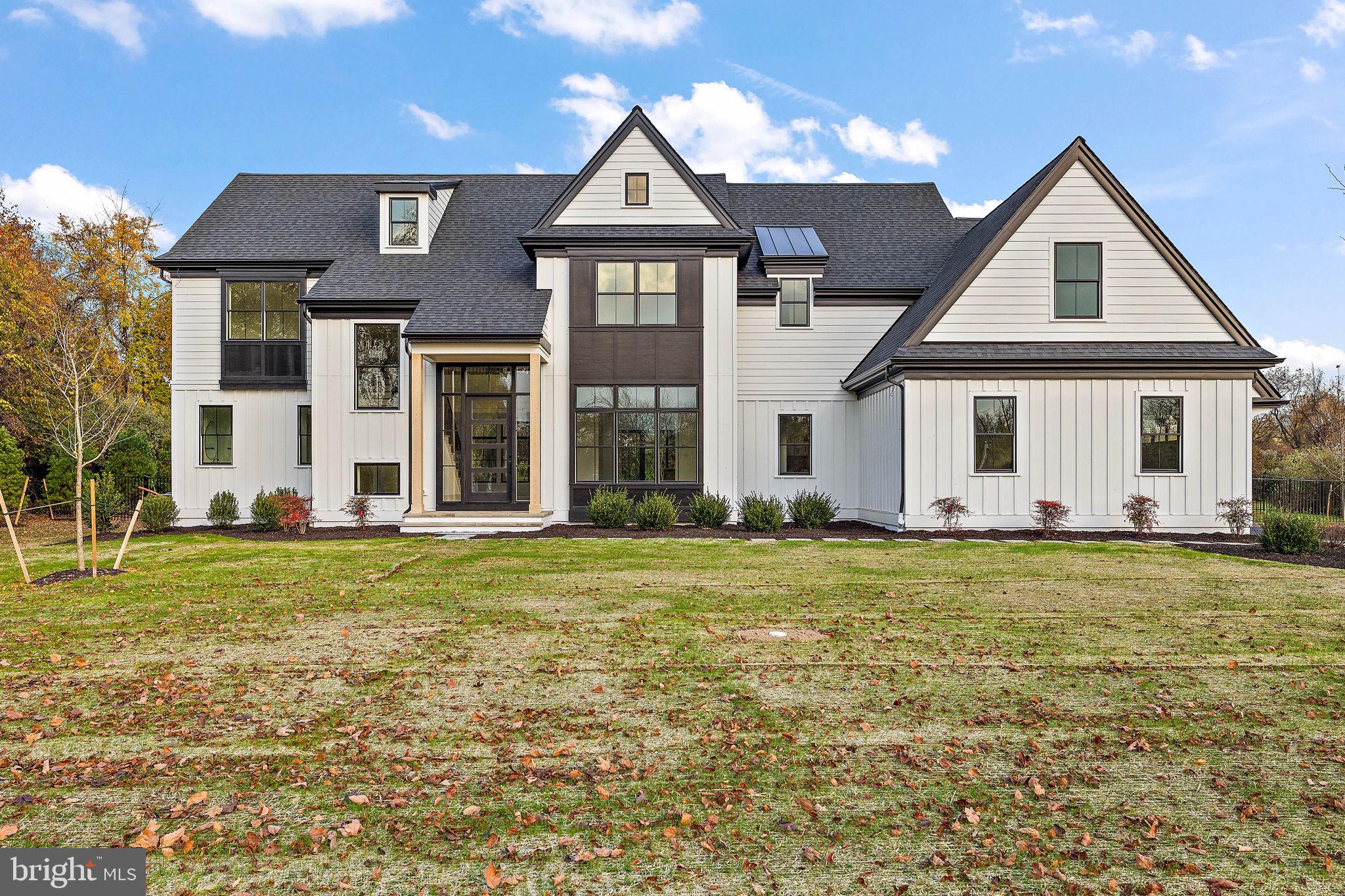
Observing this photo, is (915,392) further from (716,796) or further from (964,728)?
(716,796)

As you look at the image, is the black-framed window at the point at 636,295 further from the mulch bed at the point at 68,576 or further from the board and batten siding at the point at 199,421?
the mulch bed at the point at 68,576

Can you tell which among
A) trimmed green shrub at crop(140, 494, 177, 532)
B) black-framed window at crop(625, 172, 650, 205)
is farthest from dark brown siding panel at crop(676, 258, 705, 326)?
trimmed green shrub at crop(140, 494, 177, 532)

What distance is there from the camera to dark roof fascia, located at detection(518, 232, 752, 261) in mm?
17203

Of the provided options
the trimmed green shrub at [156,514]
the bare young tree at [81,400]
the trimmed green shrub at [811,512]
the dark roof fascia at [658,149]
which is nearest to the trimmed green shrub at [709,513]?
the trimmed green shrub at [811,512]

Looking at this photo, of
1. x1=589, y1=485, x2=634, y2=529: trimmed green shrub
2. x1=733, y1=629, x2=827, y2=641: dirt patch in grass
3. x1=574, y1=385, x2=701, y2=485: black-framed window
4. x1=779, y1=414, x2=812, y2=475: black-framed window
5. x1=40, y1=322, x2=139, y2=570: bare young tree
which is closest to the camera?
x1=733, y1=629, x2=827, y2=641: dirt patch in grass

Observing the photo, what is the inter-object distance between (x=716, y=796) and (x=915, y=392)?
13.3 m

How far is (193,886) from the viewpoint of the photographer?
2943 millimetres

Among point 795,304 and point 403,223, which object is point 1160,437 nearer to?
point 795,304

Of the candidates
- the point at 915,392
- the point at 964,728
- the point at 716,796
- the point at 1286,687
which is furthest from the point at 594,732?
the point at 915,392

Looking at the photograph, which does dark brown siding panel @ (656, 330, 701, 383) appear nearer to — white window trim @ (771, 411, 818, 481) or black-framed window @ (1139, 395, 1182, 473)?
white window trim @ (771, 411, 818, 481)

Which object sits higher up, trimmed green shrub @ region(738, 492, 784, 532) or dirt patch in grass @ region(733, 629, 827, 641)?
trimmed green shrub @ region(738, 492, 784, 532)

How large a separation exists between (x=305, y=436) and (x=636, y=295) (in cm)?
901

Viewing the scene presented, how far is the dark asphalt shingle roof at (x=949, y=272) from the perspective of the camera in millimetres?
16312

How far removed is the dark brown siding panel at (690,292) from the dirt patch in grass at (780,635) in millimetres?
11308
